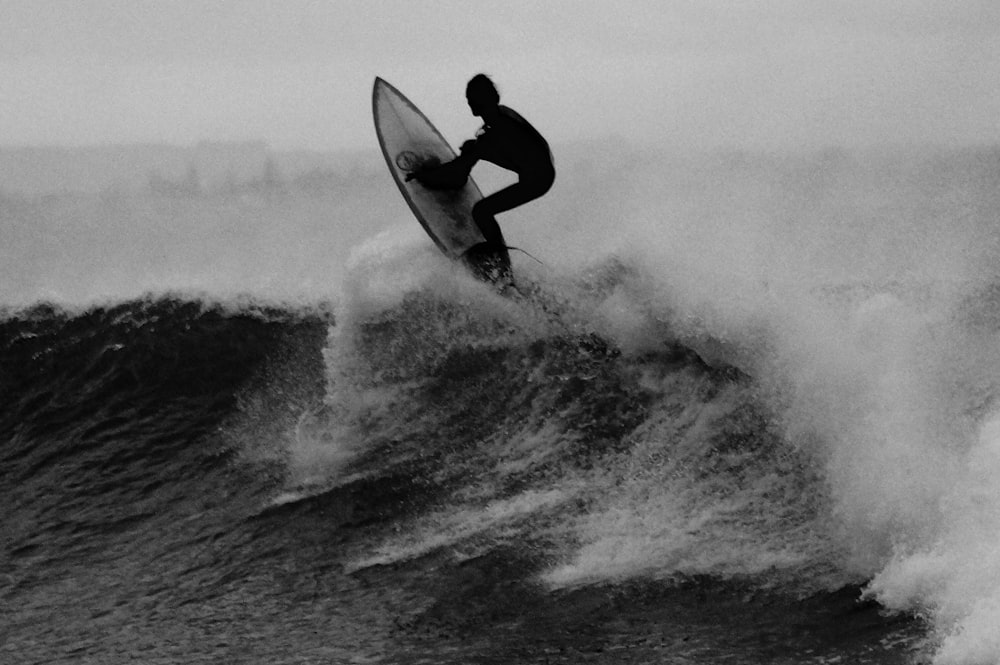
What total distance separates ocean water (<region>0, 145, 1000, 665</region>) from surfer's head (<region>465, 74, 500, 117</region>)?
1349 millimetres

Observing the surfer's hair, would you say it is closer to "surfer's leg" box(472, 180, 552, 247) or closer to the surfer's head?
the surfer's head

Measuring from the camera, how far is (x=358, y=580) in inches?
295

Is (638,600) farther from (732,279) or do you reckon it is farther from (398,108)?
(398,108)

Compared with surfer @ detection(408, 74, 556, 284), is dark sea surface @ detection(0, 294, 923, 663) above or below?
below

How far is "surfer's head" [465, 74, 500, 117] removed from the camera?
28.9 ft

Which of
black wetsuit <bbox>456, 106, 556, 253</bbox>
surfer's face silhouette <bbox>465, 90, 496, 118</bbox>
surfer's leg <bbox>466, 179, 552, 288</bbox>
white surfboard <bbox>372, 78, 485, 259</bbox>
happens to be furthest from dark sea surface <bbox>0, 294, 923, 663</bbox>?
surfer's face silhouette <bbox>465, 90, 496, 118</bbox>

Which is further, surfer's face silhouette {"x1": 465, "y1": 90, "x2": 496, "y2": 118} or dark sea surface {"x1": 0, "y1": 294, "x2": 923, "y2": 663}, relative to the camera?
surfer's face silhouette {"x1": 465, "y1": 90, "x2": 496, "y2": 118}

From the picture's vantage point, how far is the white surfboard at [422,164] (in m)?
9.64

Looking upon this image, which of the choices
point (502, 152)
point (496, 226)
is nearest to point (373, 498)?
point (496, 226)

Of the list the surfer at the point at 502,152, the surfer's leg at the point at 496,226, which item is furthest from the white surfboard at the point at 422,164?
the surfer at the point at 502,152

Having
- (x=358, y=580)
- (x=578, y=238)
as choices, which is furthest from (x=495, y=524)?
(x=578, y=238)

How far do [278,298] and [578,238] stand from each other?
260 cm

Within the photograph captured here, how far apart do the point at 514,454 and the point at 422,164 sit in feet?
8.07

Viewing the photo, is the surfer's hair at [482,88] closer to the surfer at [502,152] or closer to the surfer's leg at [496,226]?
the surfer at [502,152]
